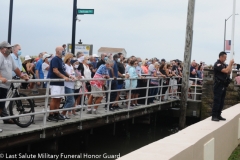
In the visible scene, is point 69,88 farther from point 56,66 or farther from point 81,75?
point 81,75

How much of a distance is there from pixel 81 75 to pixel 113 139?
2785mm

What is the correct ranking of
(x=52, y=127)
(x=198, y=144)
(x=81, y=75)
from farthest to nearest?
(x=81, y=75), (x=52, y=127), (x=198, y=144)

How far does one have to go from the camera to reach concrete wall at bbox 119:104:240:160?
4.27 meters

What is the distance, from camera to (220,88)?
351 inches

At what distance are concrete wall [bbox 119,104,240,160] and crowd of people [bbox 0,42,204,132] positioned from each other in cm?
326

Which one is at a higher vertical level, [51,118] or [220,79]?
[220,79]

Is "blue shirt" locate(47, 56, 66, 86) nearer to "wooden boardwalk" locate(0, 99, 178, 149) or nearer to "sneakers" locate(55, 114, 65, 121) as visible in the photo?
"sneakers" locate(55, 114, 65, 121)

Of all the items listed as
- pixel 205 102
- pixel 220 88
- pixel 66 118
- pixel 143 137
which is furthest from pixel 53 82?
pixel 205 102

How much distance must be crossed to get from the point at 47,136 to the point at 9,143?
126 centimetres

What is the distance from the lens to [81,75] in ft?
38.9

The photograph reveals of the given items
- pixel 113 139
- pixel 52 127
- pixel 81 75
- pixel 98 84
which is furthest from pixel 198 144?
pixel 113 139

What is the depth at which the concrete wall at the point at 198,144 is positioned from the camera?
4270mm

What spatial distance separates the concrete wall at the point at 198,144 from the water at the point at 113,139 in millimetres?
3678

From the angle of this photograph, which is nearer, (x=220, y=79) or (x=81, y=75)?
(x=220, y=79)
